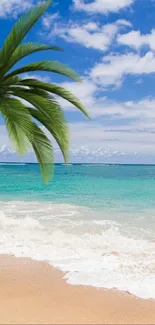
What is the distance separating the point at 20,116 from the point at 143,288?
138 inches

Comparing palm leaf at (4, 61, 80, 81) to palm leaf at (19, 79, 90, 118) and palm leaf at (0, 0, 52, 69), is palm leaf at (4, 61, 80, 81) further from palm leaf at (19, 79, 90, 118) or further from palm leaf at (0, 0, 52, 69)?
palm leaf at (0, 0, 52, 69)

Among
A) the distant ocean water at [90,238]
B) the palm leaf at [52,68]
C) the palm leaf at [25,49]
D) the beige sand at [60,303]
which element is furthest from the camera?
the distant ocean water at [90,238]

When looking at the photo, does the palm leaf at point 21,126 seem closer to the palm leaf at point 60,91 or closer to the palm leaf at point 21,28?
the palm leaf at point 60,91

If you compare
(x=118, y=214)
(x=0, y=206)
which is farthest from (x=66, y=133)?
(x=0, y=206)

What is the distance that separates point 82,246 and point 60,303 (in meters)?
5.16

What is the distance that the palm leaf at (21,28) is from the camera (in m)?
6.07

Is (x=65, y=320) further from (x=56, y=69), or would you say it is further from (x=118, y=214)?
(x=118, y=214)

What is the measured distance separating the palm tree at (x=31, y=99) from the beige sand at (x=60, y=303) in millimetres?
2049

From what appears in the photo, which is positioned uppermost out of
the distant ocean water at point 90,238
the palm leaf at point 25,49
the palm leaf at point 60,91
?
the palm leaf at point 25,49

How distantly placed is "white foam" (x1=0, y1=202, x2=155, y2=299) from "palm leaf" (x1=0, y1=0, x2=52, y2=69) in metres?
3.98

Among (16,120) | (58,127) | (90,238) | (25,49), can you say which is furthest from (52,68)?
(90,238)

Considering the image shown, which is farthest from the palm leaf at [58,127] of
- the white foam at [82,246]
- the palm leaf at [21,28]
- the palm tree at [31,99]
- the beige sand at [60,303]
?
the white foam at [82,246]

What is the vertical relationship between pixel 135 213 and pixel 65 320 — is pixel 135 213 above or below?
below

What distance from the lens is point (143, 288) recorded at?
21.1 feet
